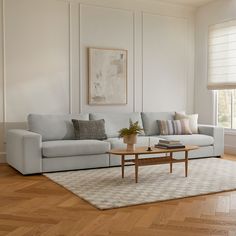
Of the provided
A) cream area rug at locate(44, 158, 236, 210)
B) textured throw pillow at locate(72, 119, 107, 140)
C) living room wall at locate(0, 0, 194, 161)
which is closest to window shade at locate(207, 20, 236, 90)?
living room wall at locate(0, 0, 194, 161)

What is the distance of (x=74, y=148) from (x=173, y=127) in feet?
6.92

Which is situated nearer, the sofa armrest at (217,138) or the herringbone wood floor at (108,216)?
the herringbone wood floor at (108,216)

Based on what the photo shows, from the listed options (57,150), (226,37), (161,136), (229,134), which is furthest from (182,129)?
(57,150)

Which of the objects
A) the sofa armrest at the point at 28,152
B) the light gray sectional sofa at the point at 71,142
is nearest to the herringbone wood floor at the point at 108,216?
the sofa armrest at the point at 28,152

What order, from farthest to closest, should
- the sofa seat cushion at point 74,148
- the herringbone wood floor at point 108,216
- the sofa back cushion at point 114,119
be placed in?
1. the sofa back cushion at point 114,119
2. the sofa seat cushion at point 74,148
3. the herringbone wood floor at point 108,216

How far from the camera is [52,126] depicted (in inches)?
241

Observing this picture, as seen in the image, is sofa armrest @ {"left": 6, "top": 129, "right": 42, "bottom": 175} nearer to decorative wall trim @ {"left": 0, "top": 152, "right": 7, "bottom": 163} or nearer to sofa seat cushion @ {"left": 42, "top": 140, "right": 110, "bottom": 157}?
sofa seat cushion @ {"left": 42, "top": 140, "right": 110, "bottom": 157}

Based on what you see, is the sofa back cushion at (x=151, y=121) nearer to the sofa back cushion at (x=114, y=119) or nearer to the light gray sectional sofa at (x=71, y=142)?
the light gray sectional sofa at (x=71, y=142)

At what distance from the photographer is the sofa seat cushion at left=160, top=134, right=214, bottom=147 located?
6461 mm

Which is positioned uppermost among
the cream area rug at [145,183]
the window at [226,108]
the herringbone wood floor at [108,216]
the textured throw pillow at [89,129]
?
the window at [226,108]

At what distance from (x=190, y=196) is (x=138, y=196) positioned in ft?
1.86

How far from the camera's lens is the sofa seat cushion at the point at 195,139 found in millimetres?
6461

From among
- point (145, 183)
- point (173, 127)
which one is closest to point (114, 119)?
point (173, 127)

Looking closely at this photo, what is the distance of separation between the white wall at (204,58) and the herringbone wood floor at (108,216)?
3674mm
